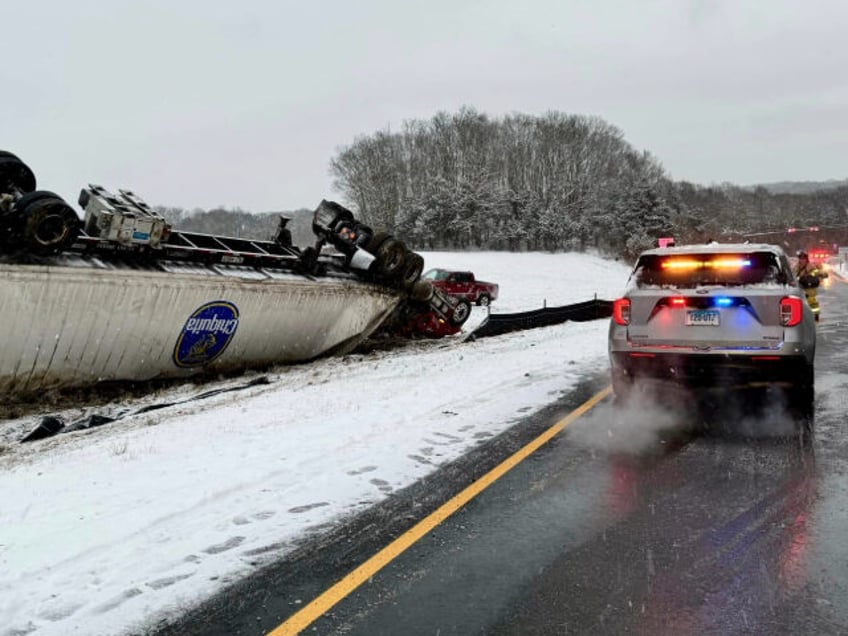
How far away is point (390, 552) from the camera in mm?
3875

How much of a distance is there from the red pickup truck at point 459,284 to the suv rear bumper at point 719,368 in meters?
20.2

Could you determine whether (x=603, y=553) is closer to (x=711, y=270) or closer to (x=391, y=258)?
(x=711, y=270)

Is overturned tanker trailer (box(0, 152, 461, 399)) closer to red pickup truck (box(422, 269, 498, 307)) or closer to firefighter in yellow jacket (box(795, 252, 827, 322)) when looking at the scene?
firefighter in yellow jacket (box(795, 252, 827, 322))

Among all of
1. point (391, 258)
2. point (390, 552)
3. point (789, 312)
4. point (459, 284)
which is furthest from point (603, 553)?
point (459, 284)

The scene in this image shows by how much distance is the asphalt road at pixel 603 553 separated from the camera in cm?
312

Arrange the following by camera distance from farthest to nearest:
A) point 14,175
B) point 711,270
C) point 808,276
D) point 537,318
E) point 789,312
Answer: point 537,318 < point 808,276 < point 14,175 < point 711,270 < point 789,312

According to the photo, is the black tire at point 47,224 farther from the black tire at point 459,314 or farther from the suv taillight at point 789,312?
the black tire at point 459,314

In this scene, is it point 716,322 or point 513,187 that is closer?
point 716,322

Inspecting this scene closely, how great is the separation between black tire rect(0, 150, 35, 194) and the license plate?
376 inches

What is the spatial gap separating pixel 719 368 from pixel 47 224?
872 cm

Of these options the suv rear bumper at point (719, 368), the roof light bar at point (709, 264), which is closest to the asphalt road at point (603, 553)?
the suv rear bumper at point (719, 368)

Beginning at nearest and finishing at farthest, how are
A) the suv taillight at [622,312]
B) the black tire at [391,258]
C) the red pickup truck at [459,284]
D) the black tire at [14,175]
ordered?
1. the suv taillight at [622,312]
2. the black tire at [14,175]
3. the black tire at [391,258]
4. the red pickup truck at [459,284]

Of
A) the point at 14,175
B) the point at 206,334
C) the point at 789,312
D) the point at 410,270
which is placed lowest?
the point at 206,334

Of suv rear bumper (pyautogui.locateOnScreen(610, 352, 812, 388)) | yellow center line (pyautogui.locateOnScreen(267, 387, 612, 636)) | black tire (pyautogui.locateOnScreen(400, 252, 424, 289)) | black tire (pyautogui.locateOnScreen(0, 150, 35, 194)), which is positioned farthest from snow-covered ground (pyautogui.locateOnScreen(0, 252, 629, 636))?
black tire (pyautogui.locateOnScreen(400, 252, 424, 289))
